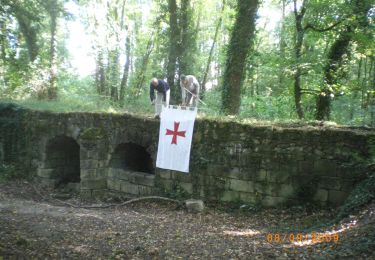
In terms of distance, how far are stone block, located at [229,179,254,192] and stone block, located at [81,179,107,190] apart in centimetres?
408

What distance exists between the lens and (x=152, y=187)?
948 centimetres

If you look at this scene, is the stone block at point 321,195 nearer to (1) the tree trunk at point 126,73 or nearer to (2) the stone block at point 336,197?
(2) the stone block at point 336,197

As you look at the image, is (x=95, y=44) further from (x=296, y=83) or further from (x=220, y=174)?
(x=220, y=174)

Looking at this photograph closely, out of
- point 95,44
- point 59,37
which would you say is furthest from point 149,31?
point 59,37

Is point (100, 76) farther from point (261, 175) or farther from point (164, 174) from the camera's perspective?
point (261, 175)

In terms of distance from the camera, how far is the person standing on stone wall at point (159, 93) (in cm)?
1020

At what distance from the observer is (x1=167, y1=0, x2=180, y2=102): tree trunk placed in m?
17.0

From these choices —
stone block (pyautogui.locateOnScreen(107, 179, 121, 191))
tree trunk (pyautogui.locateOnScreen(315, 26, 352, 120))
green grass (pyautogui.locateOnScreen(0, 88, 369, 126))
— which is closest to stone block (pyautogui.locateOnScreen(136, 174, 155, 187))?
stone block (pyautogui.locateOnScreen(107, 179, 121, 191))

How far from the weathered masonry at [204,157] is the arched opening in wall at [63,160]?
34mm

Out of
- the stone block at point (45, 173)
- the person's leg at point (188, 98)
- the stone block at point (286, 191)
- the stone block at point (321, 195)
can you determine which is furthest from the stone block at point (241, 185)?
the stone block at point (45, 173)

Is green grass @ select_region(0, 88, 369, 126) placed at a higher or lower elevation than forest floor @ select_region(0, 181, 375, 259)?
higher

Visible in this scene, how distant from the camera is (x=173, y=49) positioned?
17.0 metres

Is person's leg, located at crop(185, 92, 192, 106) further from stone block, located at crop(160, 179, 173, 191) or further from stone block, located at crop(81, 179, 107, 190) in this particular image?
stone block, located at crop(81, 179, 107, 190)

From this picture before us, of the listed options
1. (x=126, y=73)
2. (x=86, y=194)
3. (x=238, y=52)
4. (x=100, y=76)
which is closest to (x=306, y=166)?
(x=238, y=52)
